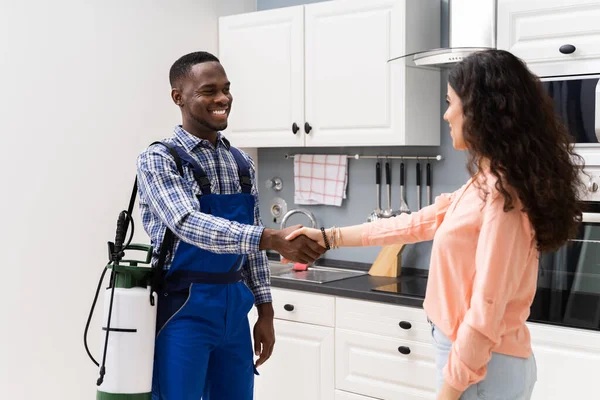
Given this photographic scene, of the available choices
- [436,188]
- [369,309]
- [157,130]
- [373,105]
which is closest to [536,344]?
[369,309]

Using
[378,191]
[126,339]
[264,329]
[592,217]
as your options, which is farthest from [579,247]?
[126,339]

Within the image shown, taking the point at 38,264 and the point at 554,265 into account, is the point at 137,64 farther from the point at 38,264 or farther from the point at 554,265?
the point at 554,265

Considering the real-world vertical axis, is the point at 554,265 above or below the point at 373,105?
below

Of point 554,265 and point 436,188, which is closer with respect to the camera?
point 554,265

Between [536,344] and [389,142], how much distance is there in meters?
1.05

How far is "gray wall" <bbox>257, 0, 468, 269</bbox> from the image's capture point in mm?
3389

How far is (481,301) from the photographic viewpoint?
1567mm

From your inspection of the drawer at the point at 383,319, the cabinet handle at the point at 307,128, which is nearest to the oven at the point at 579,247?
the drawer at the point at 383,319

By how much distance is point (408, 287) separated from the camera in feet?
10.3

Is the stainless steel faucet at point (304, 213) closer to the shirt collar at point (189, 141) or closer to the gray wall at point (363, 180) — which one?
the gray wall at point (363, 180)

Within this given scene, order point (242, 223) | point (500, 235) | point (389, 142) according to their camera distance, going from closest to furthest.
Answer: point (500, 235), point (242, 223), point (389, 142)

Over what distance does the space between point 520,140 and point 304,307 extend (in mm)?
1784

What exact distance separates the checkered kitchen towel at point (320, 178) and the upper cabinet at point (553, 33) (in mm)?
1156

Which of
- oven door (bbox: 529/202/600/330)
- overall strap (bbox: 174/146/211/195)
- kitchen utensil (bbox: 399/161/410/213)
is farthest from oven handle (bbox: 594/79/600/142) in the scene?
overall strap (bbox: 174/146/211/195)
